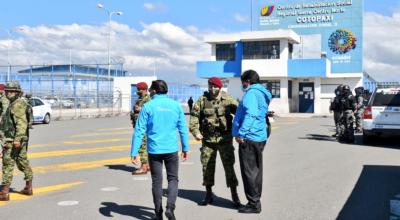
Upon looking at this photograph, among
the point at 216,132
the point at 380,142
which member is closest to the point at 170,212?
the point at 216,132

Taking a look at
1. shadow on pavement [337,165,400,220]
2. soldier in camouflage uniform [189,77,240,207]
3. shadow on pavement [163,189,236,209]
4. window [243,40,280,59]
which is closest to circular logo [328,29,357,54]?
window [243,40,280,59]

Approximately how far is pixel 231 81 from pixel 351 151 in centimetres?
3112

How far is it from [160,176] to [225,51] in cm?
3941

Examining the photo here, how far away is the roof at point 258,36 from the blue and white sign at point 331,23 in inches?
131

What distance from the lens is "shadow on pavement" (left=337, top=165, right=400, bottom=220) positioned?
21.8ft

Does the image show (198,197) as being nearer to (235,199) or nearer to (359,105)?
(235,199)

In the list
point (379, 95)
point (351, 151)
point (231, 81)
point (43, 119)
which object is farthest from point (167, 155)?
point (231, 81)

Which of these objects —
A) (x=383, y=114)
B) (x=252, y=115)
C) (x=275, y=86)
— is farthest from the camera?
(x=275, y=86)

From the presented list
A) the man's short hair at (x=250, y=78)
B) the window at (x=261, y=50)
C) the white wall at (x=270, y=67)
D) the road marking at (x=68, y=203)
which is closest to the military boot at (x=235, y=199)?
the man's short hair at (x=250, y=78)

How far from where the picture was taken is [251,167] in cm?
673

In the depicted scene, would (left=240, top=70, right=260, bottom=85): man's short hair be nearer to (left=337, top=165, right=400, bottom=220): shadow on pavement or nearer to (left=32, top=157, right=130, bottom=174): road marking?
(left=337, top=165, right=400, bottom=220): shadow on pavement

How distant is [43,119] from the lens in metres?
27.6

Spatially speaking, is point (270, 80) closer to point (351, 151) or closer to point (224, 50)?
point (224, 50)

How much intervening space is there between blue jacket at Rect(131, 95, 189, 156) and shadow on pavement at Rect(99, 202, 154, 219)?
974mm
